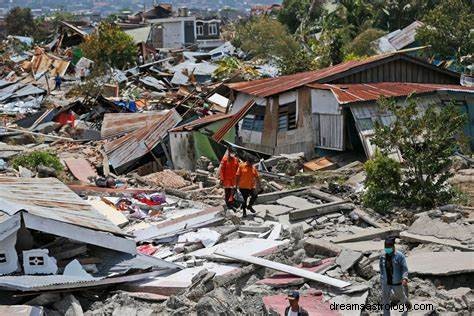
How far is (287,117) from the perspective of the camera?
18688 millimetres

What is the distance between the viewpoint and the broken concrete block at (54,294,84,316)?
8086 mm

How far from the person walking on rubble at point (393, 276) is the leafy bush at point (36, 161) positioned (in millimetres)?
10391

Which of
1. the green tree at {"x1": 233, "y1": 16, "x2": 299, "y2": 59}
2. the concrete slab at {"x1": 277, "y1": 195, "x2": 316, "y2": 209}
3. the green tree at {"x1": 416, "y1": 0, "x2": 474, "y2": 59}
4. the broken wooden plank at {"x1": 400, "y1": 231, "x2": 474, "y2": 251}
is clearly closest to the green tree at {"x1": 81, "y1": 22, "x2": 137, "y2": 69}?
the green tree at {"x1": 233, "y1": 16, "x2": 299, "y2": 59}

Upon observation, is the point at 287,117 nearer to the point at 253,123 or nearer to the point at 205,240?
the point at 253,123

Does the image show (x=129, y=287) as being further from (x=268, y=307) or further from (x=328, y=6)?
(x=328, y=6)

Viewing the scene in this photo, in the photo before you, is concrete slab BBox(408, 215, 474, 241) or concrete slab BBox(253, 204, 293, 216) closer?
concrete slab BBox(408, 215, 474, 241)

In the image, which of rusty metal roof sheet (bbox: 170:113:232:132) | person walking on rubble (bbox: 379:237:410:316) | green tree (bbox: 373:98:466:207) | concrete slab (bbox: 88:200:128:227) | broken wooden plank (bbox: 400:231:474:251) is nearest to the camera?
person walking on rubble (bbox: 379:237:410:316)

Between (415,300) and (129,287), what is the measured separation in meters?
3.17

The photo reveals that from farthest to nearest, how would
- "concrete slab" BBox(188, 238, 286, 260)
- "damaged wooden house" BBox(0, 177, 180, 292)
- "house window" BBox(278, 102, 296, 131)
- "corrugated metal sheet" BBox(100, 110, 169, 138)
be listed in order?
"corrugated metal sheet" BBox(100, 110, 169, 138) < "house window" BBox(278, 102, 296, 131) < "concrete slab" BBox(188, 238, 286, 260) < "damaged wooden house" BBox(0, 177, 180, 292)

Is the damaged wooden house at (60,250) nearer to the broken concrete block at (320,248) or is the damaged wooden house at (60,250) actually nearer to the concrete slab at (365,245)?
the broken concrete block at (320,248)

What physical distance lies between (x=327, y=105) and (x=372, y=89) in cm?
168

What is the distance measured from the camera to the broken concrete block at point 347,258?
9.07 m

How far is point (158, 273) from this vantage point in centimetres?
935

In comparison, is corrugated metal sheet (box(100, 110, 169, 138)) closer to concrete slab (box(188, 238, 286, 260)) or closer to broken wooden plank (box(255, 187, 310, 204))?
broken wooden plank (box(255, 187, 310, 204))
